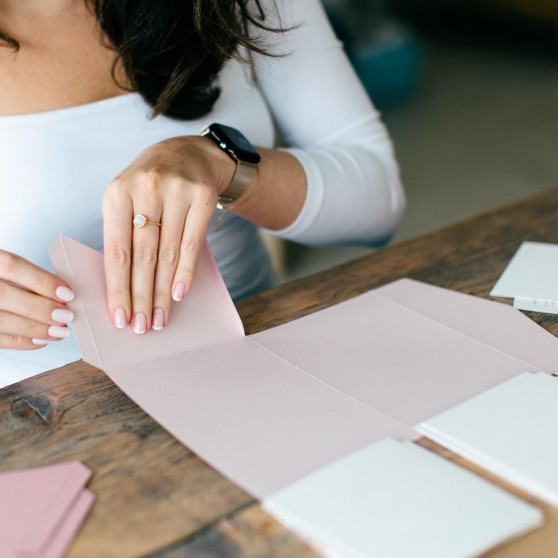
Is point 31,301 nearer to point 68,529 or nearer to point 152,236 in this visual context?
point 152,236

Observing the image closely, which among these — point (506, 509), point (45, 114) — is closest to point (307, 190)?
point (45, 114)

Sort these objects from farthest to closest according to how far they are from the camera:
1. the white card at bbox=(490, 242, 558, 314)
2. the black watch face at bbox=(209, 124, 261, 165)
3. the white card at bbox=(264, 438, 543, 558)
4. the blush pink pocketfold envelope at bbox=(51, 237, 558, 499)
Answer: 1. the black watch face at bbox=(209, 124, 261, 165)
2. the white card at bbox=(490, 242, 558, 314)
3. the blush pink pocketfold envelope at bbox=(51, 237, 558, 499)
4. the white card at bbox=(264, 438, 543, 558)

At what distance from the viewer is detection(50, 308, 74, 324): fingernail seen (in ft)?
2.36

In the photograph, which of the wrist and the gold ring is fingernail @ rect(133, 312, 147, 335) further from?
the wrist

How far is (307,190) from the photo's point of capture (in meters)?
1.07

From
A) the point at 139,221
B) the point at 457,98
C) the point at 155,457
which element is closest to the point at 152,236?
the point at 139,221

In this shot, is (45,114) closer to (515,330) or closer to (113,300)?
(113,300)

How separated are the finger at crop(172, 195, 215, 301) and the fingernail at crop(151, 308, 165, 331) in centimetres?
2

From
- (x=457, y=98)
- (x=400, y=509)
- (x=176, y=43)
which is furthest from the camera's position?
(x=457, y=98)

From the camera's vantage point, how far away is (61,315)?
2.36ft

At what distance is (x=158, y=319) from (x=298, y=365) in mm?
157

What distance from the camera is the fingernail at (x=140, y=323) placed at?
750mm

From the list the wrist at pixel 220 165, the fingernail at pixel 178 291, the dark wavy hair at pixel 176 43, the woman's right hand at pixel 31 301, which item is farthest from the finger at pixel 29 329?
the dark wavy hair at pixel 176 43

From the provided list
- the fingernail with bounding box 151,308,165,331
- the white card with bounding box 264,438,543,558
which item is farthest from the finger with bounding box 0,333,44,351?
the white card with bounding box 264,438,543,558
